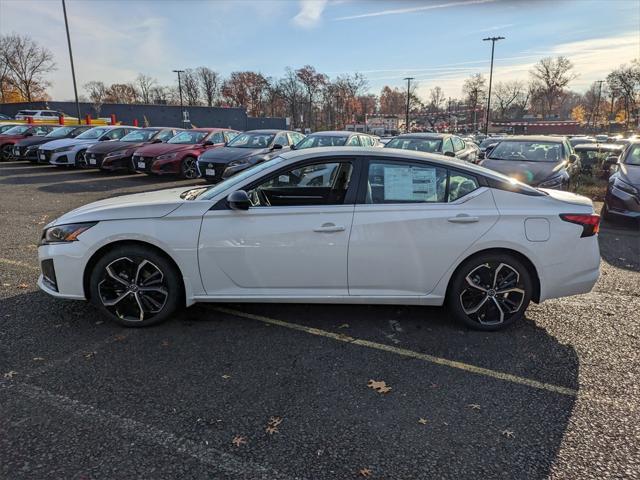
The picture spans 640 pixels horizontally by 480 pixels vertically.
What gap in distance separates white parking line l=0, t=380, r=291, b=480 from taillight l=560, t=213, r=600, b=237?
3.04 meters

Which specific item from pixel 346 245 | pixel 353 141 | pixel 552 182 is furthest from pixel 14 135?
pixel 346 245

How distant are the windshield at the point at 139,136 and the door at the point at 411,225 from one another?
13.9 m

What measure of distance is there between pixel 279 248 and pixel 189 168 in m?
10.9

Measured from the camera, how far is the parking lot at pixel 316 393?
7.82 ft

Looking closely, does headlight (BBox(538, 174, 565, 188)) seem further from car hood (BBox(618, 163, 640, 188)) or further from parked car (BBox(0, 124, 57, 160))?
parked car (BBox(0, 124, 57, 160))

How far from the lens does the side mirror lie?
3625 millimetres

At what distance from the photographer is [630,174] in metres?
8.08

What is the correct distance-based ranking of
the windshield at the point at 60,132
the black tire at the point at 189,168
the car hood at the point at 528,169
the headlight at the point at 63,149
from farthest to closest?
1. the windshield at the point at 60,132
2. the headlight at the point at 63,149
3. the black tire at the point at 189,168
4. the car hood at the point at 528,169

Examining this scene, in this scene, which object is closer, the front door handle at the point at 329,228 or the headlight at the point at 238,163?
the front door handle at the point at 329,228

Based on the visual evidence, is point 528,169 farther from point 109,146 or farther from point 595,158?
point 109,146

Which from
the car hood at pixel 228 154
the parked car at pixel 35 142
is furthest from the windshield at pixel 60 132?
the car hood at pixel 228 154

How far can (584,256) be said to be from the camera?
3.84 meters

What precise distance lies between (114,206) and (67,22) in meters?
30.1

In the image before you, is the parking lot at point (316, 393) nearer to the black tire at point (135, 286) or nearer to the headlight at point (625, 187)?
the black tire at point (135, 286)
